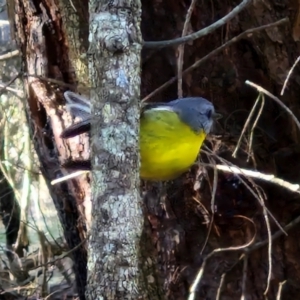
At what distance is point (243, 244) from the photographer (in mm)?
2611

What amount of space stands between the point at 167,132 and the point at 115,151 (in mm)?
669

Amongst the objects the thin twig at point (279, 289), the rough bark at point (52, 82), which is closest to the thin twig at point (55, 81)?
the rough bark at point (52, 82)

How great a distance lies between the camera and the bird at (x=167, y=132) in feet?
6.35

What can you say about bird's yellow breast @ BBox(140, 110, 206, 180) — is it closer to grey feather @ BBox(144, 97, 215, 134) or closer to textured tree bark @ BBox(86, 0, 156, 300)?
grey feather @ BBox(144, 97, 215, 134)

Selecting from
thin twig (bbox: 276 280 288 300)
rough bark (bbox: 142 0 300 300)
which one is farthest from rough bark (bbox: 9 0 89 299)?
thin twig (bbox: 276 280 288 300)

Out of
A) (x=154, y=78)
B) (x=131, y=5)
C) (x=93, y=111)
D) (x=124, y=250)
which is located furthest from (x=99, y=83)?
(x=154, y=78)

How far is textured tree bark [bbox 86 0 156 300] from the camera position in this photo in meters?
1.33

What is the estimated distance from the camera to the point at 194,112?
2127 mm

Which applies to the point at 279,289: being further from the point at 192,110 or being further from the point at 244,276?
the point at 192,110

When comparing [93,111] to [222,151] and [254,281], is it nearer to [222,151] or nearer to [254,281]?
[222,151]

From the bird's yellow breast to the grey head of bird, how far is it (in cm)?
2

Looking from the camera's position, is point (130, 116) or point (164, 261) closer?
point (130, 116)

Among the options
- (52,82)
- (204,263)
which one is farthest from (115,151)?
(204,263)

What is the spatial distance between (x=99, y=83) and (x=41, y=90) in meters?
1.19
